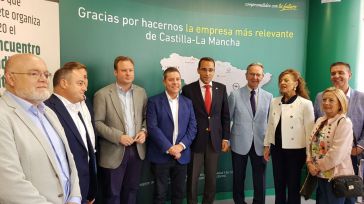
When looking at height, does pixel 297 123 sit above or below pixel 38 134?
below

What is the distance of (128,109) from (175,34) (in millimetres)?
1341

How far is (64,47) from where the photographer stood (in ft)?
10.7

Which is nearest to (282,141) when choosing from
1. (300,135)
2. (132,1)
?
(300,135)

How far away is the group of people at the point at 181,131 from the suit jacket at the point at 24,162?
26 millimetres

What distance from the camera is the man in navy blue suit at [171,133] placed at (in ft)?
11.0

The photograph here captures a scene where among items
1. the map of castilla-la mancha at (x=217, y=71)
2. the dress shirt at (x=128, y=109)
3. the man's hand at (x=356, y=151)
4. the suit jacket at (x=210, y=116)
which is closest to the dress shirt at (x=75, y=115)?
the dress shirt at (x=128, y=109)

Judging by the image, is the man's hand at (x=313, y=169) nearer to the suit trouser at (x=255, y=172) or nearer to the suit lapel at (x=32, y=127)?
the suit trouser at (x=255, y=172)

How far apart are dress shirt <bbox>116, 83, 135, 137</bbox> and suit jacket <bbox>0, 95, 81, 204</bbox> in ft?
4.75

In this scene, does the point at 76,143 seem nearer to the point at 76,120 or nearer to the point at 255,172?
the point at 76,120

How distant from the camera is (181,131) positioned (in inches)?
135

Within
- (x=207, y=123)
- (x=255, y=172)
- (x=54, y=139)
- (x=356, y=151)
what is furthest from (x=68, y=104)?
(x=356, y=151)

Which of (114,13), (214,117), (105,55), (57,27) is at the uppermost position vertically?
(114,13)

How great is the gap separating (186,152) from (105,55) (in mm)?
1413

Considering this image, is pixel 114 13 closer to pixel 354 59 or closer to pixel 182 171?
pixel 182 171
